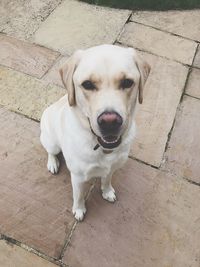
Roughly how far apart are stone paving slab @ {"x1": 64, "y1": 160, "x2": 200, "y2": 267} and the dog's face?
3.07ft

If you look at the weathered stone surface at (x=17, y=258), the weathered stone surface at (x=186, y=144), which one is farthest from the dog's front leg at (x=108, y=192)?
the weathered stone surface at (x=17, y=258)

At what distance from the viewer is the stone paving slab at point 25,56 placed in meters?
3.94

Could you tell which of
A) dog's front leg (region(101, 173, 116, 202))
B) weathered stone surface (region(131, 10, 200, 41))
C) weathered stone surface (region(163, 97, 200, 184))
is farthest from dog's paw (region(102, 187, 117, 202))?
weathered stone surface (region(131, 10, 200, 41))

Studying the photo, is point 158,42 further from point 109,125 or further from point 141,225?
point 109,125

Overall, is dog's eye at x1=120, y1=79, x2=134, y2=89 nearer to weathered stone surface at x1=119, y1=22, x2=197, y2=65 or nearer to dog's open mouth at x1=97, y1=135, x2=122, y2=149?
dog's open mouth at x1=97, y1=135, x2=122, y2=149

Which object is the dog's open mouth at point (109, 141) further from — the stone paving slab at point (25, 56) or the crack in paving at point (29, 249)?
the stone paving slab at point (25, 56)

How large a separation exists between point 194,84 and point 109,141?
2.07 m

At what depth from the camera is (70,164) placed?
256cm

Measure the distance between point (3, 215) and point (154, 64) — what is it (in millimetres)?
2281

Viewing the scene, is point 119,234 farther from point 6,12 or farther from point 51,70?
point 6,12

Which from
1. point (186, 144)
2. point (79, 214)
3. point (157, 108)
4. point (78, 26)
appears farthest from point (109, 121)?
point (78, 26)

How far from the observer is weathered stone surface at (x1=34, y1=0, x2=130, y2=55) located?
4.23 meters

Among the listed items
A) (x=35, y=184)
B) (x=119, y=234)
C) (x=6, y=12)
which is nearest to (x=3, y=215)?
(x=35, y=184)

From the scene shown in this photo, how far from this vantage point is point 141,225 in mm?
2992
